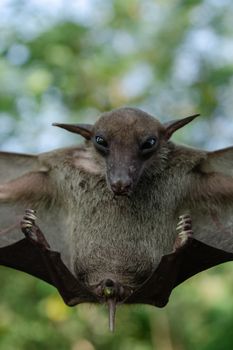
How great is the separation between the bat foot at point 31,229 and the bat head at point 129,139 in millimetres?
510

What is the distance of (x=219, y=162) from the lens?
18.0ft

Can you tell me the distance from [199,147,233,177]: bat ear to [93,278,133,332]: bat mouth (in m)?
0.94

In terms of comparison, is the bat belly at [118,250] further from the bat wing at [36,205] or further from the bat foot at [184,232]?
the bat foot at [184,232]

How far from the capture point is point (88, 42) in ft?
37.0

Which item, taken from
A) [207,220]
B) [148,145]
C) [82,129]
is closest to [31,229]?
[82,129]

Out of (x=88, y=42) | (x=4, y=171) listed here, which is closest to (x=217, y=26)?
(x=88, y=42)

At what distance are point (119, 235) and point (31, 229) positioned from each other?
71cm

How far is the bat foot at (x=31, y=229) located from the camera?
489cm

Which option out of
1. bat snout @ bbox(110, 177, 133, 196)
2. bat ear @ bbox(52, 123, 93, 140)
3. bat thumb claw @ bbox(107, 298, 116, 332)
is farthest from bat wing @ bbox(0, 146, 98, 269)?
bat snout @ bbox(110, 177, 133, 196)

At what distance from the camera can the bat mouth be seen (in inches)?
204

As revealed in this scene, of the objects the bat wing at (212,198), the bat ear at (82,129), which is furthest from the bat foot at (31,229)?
the bat wing at (212,198)

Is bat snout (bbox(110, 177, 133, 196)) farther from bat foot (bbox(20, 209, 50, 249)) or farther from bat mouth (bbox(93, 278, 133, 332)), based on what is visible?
bat mouth (bbox(93, 278, 133, 332))

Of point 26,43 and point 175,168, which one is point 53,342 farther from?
point 175,168

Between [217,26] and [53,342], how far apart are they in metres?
4.70
